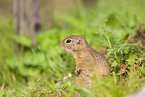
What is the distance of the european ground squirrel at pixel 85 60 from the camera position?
2233 millimetres

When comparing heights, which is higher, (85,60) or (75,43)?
(75,43)

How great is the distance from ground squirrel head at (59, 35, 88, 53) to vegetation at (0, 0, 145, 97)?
365mm

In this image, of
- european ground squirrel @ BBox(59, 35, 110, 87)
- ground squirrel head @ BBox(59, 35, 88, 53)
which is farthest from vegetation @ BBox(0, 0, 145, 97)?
ground squirrel head @ BBox(59, 35, 88, 53)

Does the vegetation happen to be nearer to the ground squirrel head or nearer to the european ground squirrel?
the european ground squirrel

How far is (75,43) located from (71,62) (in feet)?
2.99

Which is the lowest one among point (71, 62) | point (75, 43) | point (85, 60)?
point (85, 60)

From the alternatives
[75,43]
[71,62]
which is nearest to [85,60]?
[75,43]

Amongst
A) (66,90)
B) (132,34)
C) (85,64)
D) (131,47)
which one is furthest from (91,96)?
(132,34)

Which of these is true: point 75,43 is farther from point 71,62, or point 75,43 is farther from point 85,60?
point 71,62

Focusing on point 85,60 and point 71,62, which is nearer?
point 85,60

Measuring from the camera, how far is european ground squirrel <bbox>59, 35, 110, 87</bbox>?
2.23m

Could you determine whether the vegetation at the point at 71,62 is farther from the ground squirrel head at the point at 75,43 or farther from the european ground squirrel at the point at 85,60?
the ground squirrel head at the point at 75,43

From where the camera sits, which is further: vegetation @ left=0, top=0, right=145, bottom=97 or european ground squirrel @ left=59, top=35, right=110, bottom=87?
european ground squirrel @ left=59, top=35, right=110, bottom=87

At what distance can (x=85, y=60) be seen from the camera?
7.57 ft
